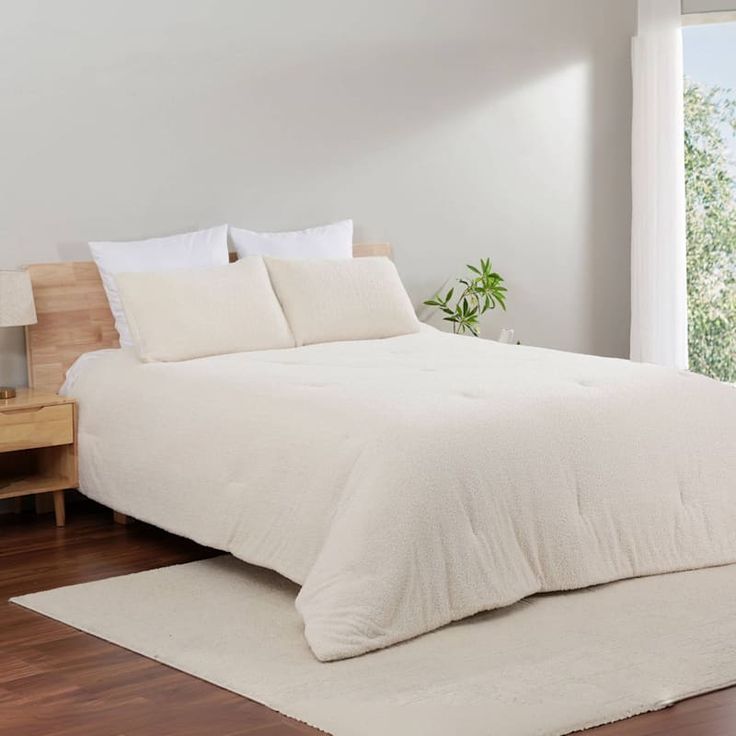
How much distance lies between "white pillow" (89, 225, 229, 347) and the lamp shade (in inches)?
14.6

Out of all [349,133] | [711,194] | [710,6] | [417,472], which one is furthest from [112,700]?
[710,6]

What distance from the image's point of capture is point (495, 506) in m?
3.44

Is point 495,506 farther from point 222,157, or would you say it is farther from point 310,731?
point 222,157

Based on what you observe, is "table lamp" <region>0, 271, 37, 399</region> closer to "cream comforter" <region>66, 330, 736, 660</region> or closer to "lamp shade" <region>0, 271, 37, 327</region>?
"lamp shade" <region>0, 271, 37, 327</region>

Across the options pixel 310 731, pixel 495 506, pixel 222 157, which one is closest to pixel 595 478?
pixel 495 506

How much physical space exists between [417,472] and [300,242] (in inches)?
87.5

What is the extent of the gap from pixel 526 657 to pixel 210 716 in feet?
2.57

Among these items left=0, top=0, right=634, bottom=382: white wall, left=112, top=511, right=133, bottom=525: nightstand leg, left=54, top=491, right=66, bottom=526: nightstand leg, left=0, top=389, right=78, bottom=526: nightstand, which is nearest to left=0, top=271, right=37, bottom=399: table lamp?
left=0, top=389, right=78, bottom=526: nightstand

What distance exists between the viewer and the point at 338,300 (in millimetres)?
5031

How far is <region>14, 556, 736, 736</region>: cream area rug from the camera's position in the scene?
2.80 meters

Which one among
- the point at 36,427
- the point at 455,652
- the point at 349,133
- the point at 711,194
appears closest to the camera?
the point at 455,652

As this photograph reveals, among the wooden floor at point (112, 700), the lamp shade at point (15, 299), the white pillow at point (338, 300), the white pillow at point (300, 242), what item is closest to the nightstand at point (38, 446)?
the lamp shade at point (15, 299)

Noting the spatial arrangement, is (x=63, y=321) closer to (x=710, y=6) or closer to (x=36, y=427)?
(x=36, y=427)

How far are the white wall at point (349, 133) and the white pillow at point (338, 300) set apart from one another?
52cm
